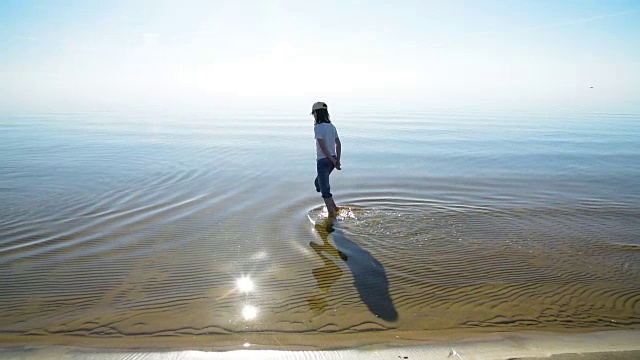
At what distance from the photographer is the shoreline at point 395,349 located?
400 cm

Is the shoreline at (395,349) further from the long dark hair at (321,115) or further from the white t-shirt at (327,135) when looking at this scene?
the long dark hair at (321,115)

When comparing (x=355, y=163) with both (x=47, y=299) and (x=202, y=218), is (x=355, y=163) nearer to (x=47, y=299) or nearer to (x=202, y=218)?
(x=202, y=218)

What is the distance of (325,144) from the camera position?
27.7 ft

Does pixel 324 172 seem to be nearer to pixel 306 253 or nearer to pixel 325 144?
pixel 325 144

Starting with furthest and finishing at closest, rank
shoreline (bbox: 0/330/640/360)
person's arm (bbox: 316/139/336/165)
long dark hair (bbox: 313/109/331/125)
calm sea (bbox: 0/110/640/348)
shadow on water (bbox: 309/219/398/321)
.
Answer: person's arm (bbox: 316/139/336/165)
long dark hair (bbox: 313/109/331/125)
shadow on water (bbox: 309/219/398/321)
calm sea (bbox: 0/110/640/348)
shoreline (bbox: 0/330/640/360)

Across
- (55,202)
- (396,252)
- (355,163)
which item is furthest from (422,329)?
(355,163)

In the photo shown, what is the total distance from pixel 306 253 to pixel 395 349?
A: 3012 mm

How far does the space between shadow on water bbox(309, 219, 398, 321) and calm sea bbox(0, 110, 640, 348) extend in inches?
1.1

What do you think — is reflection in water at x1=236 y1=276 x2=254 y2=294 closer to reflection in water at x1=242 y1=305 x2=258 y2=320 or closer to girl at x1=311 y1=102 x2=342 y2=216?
reflection in water at x1=242 y1=305 x2=258 y2=320

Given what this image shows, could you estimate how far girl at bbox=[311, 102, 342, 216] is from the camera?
8328 mm

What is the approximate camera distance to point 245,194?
11109mm

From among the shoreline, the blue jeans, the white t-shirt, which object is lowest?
the shoreline

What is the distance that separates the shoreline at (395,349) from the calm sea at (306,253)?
0.38 ft

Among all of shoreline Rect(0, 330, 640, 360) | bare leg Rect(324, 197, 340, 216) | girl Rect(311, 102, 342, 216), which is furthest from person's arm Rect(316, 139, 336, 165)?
shoreline Rect(0, 330, 640, 360)
